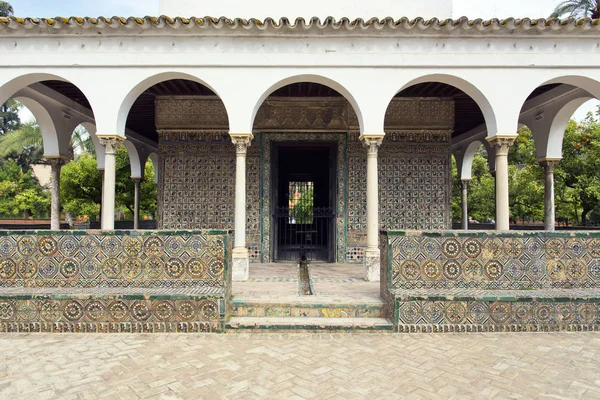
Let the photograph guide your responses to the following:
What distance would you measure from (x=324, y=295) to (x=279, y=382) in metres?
2.09

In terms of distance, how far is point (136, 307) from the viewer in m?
4.02

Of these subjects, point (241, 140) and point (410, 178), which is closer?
point (241, 140)

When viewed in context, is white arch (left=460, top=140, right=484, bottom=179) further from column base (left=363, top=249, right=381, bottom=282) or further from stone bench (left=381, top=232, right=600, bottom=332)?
stone bench (left=381, top=232, right=600, bottom=332)

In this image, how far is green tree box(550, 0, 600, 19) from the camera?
15681 mm

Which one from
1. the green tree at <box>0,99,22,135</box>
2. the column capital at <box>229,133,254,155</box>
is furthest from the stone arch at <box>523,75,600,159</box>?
the green tree at <box>0,99,22,135</box>

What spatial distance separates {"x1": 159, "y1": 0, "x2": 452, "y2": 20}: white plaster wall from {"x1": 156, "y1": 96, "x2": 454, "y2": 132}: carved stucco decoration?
1.92 m

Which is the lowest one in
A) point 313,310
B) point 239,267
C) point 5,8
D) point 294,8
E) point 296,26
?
point 313,310

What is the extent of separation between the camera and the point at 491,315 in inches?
161

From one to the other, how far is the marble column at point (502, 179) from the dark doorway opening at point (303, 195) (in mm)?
3716

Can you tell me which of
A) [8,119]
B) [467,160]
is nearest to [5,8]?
[8,119]

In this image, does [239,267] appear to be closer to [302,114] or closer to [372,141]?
[372,141]

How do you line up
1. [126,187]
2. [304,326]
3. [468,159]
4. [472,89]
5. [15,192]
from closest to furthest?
[304,326], [472,89], [468,159], [126,187], [15,192]

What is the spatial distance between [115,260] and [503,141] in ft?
21.6

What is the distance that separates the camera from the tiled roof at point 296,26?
597 centimetres
